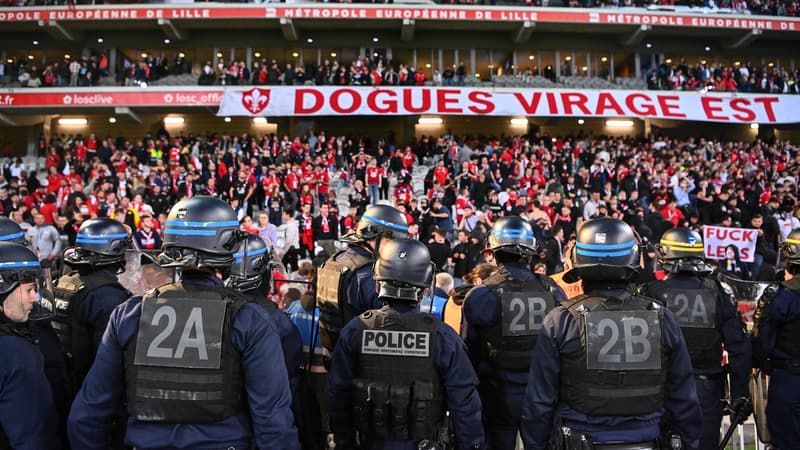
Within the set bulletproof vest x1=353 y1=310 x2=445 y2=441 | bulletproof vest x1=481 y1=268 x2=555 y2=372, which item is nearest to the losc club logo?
bulletproof vest x1=481 y1=268 x2=555 y2=372

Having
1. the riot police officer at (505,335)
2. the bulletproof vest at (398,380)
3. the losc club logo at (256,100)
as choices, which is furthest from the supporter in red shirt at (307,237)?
the losc club logo at (256,100)

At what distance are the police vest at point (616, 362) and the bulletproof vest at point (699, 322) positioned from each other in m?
1.64

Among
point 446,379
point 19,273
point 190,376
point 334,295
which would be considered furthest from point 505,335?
point 19,273

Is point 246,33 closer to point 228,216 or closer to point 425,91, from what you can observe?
point 425,91

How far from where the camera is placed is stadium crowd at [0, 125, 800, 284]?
42.5ft

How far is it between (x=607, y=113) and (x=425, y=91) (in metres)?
7.18

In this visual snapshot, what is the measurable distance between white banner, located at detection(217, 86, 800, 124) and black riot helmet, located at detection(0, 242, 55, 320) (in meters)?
20.2

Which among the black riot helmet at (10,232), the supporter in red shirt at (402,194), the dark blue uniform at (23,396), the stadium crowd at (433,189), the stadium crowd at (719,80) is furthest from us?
the stadium crowd at (719,80)

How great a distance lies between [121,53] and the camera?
30297mm

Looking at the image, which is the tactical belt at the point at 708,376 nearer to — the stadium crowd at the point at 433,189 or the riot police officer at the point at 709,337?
the riot police officer at the point at 709,337

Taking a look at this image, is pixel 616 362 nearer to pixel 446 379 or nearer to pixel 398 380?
pixel 446 379

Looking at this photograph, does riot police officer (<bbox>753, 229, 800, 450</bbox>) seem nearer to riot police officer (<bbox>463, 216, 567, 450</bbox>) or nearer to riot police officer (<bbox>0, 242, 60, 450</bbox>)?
riot police officer (<bbox>463, 216, 567, 450</bbox>)

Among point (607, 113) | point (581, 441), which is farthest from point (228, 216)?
point (607, 113)

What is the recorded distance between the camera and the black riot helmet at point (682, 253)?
191 inches
